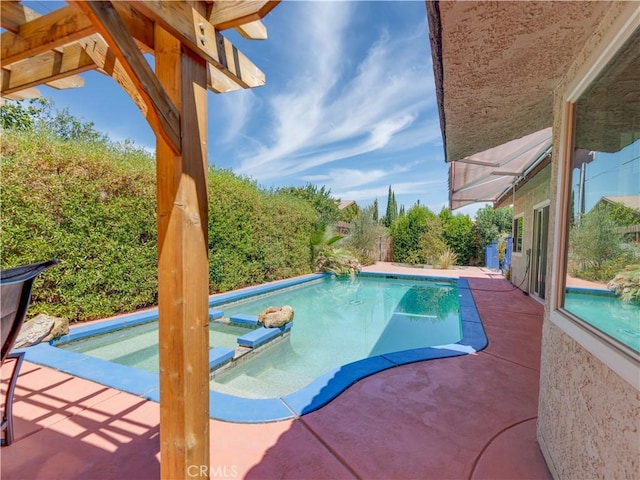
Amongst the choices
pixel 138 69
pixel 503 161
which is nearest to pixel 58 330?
pixel 138 69

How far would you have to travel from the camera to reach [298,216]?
45.3ft

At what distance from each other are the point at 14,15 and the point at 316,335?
6813 mm

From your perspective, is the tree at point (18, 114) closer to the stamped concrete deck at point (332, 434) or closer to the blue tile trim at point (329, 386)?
the stamped concrete deck at point (332, 434)

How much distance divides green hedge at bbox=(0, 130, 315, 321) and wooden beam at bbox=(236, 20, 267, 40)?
18.7ft

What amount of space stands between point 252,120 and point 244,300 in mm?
14046

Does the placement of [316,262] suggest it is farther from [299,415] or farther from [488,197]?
[299,415]

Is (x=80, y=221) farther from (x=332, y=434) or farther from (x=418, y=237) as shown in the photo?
(x=418, y=237)

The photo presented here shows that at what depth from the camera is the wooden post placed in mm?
1633

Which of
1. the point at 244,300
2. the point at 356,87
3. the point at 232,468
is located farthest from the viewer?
the point at 356,87

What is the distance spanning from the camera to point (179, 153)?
162cm

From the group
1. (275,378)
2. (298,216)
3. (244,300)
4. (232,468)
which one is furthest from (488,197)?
(232,468)

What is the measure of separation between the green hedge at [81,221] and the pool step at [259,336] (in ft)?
10.5

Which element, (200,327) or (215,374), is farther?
(215,374)

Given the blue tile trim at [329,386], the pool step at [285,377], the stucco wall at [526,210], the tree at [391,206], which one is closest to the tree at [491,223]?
the stucco wall at [526,210]
